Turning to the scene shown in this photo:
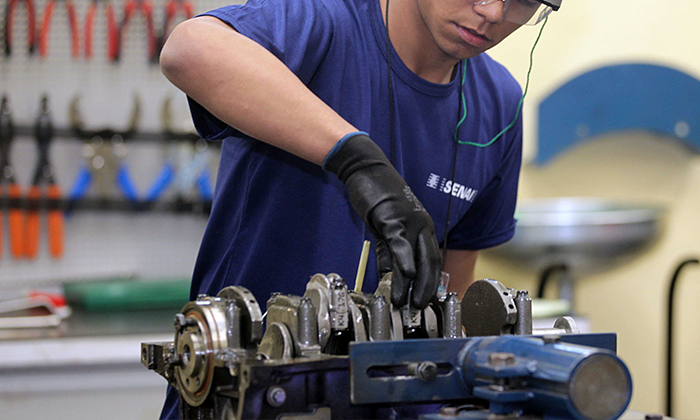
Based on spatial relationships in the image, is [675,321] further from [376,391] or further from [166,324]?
[376,391]

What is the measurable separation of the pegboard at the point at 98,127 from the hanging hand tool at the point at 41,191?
72mm

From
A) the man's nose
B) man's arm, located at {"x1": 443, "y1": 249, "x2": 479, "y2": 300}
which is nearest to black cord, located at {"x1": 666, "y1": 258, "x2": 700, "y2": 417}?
man's arm, located at {"x1": 443, "y1": 249, "x2": 479, "y2": 300}

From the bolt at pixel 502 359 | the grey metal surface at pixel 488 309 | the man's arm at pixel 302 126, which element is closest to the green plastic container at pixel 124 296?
the man's arm at pixel 302 126

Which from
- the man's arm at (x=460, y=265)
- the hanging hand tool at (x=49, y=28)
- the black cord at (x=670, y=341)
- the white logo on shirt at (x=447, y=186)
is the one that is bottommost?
the black cord at (x=670, y=341)

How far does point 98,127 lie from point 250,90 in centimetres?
186

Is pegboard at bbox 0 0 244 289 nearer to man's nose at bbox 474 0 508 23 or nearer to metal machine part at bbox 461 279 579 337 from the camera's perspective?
man's nose at bbox 474 0 508 23

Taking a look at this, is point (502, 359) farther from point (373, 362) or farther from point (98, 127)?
point (98, 127)

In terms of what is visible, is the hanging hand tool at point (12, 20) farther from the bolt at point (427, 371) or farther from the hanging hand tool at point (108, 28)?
the bolt at point (427, 371)

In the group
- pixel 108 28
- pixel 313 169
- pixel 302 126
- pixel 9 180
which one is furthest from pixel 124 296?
pixel 302 126

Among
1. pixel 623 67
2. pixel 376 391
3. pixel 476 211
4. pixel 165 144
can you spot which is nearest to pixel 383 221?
pixel 376 391

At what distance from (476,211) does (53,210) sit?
5.52 ft

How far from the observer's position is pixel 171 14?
277 centimetres

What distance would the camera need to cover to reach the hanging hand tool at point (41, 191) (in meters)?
2.60

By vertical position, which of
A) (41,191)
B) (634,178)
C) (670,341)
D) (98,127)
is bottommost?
(670,341)
